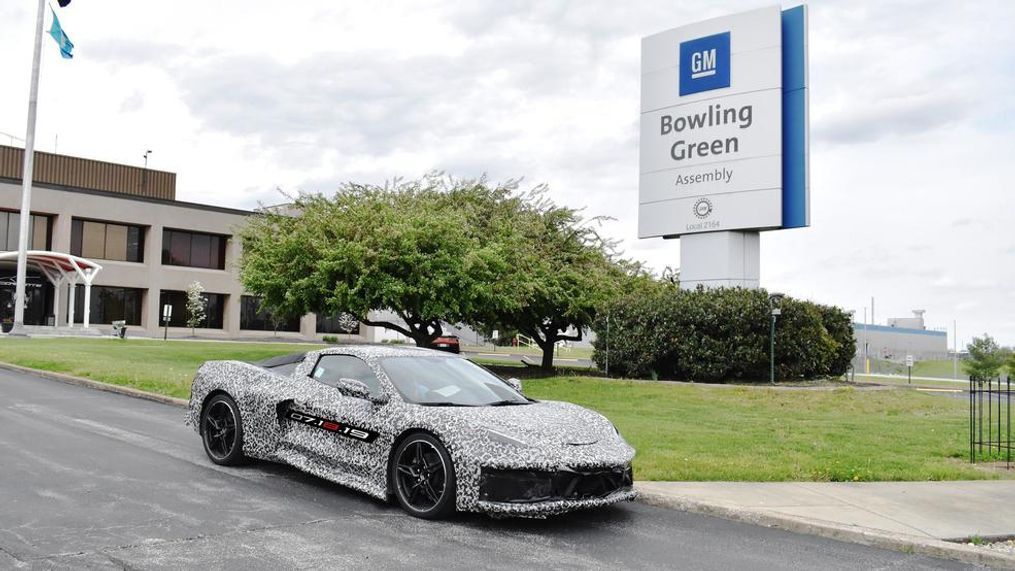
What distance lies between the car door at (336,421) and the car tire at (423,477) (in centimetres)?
22

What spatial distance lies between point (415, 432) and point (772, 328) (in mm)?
17357

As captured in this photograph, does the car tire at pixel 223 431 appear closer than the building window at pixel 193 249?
Yes

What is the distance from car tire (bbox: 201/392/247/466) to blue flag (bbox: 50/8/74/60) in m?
34.6

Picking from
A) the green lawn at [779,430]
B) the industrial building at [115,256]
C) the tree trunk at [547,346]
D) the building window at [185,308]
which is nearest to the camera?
the green lawn at [779,430]

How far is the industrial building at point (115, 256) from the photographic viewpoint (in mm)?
52656

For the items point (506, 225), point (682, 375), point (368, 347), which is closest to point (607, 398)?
point (682, 375)

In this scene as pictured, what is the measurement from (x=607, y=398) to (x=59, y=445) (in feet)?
38.9

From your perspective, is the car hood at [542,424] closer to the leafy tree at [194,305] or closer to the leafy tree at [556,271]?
the leafy tree at [556,271]

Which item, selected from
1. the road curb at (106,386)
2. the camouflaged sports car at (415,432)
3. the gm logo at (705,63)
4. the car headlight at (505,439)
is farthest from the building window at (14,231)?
the car headlight at (505,439)

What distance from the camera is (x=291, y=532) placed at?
6074 millimetres

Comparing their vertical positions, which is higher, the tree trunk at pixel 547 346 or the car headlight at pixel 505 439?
the tree trunk at pixel 547 346

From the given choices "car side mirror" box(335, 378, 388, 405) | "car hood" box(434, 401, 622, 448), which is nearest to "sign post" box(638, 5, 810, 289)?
"car hood" box(434, 401, 622, 448)

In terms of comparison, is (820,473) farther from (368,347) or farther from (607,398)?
(607,398)

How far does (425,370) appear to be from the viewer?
7668 millimetres
